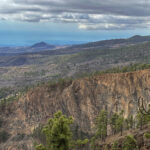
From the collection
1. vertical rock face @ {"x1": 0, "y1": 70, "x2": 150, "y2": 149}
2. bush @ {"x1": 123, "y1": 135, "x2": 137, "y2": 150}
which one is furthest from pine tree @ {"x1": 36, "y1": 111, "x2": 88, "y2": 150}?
vertical rock face @ {"x1": 0, "y1": 70, "x2": 150, "y2": 149}

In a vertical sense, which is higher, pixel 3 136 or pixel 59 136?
pixel 59 136

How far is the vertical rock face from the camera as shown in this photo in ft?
225

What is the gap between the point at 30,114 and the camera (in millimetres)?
77250

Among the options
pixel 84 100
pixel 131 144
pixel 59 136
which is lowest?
pixel 84 100

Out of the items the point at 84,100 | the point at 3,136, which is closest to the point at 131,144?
the point at 84,100

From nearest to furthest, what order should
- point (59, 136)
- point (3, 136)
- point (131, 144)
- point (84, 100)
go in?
point (59, 136) < point (131, 144) < point (3, 136) < point (84, 100)

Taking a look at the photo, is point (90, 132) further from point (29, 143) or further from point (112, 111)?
point (29, 143)

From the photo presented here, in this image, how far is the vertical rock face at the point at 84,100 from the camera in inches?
2699

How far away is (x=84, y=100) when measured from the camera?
249 feet

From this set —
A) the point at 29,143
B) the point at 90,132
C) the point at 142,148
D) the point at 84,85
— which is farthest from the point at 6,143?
the point at 142,148

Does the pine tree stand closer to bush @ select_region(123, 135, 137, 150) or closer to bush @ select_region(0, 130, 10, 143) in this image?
bush @ select_region(123, 135, 137, 150)

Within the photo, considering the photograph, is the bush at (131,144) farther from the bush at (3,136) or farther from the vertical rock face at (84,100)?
the bush at (3,136)

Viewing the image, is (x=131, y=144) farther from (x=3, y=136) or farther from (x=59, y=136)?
(x=3, y=136)

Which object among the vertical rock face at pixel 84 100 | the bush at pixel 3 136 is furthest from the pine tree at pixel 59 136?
the bush at pixel 3 136
